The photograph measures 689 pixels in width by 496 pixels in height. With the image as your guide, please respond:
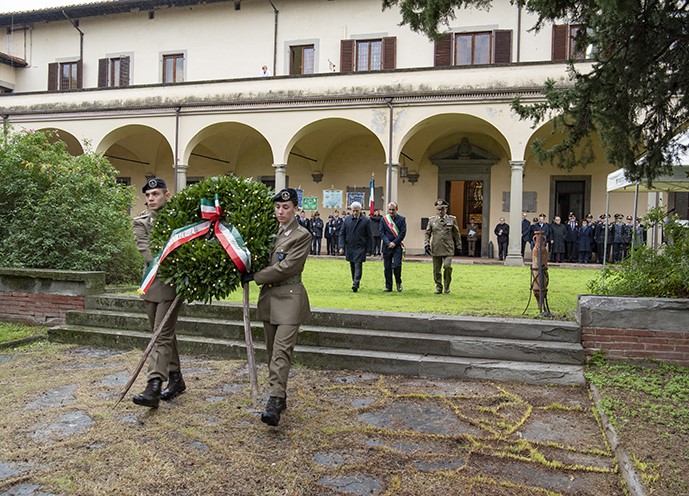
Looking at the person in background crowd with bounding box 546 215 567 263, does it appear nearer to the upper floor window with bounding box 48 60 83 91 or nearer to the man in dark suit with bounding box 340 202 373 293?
the man in dark suit with bounding box 340 202 373 293

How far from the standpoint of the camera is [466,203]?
23000 millimetres

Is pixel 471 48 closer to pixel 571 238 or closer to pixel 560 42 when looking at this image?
pixel 560 42

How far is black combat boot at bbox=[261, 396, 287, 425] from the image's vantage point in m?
4.28

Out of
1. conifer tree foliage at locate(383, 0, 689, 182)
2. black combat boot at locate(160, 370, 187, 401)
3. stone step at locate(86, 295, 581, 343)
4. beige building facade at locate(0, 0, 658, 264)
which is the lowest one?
black combat boot at locate(160, 370, 187, 401)

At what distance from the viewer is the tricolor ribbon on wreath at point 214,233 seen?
4.57 metres

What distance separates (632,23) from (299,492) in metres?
5.74

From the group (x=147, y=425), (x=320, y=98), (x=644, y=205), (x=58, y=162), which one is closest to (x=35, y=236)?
(x=58, y=162)

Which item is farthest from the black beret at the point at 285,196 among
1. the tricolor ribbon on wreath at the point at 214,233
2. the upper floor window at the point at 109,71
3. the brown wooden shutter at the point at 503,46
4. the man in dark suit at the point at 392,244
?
the upper floor window at the point at 109,71

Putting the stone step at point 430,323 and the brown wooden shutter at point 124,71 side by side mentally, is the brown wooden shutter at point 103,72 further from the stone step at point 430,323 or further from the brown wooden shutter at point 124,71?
the stone step at point 430,323

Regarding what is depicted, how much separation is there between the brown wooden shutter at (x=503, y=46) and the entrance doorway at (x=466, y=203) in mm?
4744

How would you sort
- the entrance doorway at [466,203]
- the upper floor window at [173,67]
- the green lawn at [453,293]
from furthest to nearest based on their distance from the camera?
the upper floor window at [173,67] < the entrance doorway at [466,203] < the green lawn at [453,293]

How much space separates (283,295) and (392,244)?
593cm

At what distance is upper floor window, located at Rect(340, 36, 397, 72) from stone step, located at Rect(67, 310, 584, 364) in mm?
16589

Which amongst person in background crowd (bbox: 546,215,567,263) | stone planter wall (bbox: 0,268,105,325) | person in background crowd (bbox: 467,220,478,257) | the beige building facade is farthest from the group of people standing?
stone planter wall (bbox: 0,268,105,325)
